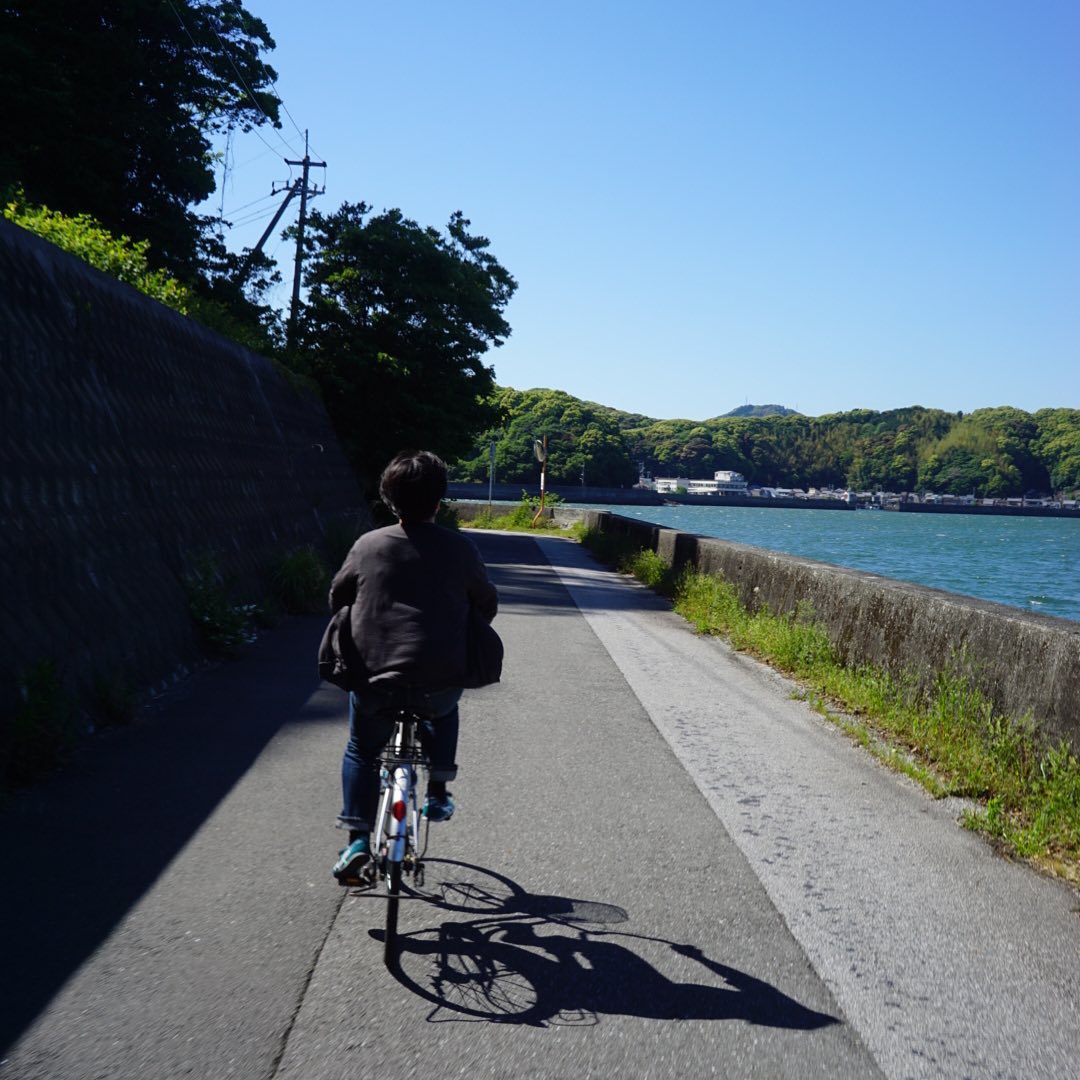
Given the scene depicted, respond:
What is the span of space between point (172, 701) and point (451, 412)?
73.1 feet

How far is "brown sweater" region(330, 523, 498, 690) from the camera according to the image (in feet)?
12.7

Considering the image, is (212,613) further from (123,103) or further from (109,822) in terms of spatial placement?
(123,103)

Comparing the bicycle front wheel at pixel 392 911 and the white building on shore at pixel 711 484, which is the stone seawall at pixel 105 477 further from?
the white building on shore at pixel 711 484

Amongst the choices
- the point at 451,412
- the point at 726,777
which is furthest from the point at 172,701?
the point at 451,412

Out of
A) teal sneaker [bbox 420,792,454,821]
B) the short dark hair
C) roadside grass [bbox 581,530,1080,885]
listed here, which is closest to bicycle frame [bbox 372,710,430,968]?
teal sneaker [bbox 420,792,454,821]

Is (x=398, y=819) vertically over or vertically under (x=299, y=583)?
over

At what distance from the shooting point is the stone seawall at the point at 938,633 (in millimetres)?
6074

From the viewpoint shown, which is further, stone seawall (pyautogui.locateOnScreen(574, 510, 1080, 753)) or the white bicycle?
stone seawall (pyautogui.locateOnScreen(574, 510, 1080, 753))

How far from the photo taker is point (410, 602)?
3904mm

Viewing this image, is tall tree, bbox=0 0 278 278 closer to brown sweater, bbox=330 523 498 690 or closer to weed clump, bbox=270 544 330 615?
weed clump, bbox=270 544 330 615

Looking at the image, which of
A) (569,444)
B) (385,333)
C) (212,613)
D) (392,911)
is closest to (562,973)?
(392,911)

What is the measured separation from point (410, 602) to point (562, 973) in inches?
51.9

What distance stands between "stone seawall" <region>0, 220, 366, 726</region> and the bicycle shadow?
3.01 m

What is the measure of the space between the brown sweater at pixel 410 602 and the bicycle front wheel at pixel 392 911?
0.62 metres
